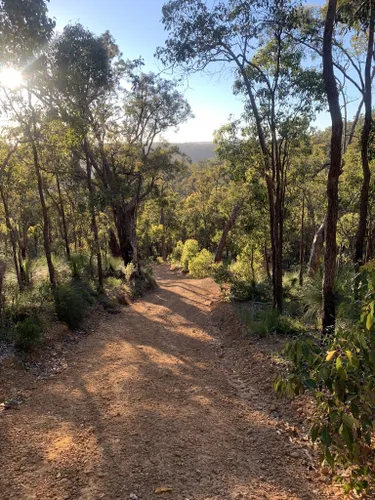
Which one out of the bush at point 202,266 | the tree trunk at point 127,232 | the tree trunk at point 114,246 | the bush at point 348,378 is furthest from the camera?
the bush at point 202,266

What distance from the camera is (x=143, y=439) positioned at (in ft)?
13.3

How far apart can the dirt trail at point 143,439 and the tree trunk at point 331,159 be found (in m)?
2.43

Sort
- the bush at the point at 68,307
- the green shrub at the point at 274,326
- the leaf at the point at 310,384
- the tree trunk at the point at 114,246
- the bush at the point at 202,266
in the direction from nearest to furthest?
the leaf at the point at 310,384 → the green shrub at the point at 274,326 → the bush at the point at 68,307 → the tree trunk at the point at 114,246 → the bush at the point at 202,266

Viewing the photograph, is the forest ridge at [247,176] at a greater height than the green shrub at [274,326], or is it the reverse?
the forest ridge at [247,176]

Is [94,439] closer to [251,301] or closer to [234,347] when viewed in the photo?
[234,347]

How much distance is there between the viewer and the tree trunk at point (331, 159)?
602 centimetres

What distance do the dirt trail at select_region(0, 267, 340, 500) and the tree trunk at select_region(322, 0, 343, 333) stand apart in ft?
7.97

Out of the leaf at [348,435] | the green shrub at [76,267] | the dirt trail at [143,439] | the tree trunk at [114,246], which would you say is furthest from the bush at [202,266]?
the leaf at [348,435]

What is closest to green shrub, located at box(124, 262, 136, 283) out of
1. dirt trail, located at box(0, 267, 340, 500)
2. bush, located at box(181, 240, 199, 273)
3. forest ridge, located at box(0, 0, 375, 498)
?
forest ridge, located at box(0, 0, 375, 498)

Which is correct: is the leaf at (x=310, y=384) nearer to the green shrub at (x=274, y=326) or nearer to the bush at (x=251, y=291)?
the green shrub at (x=274, y=326)

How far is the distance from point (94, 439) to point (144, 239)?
41.0 meters

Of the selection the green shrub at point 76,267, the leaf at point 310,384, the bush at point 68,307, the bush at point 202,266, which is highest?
the leaf at point 310,384

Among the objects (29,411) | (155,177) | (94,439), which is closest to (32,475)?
(94,439)

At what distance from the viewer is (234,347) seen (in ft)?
27.8
